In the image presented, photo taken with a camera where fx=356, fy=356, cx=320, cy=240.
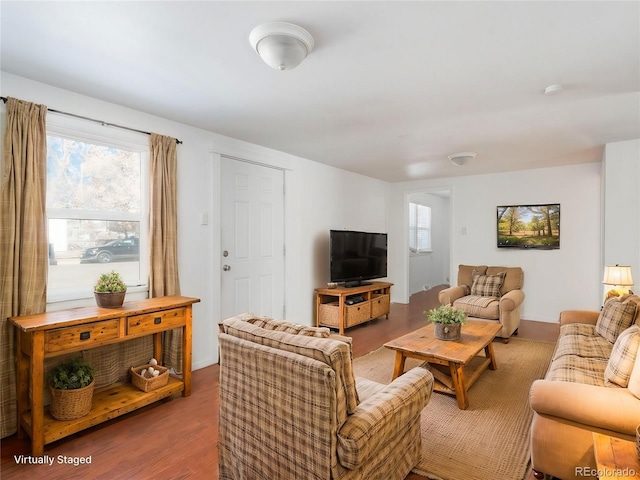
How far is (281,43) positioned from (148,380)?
2.51 metres

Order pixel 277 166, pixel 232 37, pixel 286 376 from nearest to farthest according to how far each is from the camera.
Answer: pixel 286 376 → pixel 232 37 → pixel 277 166

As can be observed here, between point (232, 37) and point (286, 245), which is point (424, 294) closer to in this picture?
point (286, 245)

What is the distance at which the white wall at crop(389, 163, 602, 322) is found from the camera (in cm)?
503

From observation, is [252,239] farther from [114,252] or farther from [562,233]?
[562,233]

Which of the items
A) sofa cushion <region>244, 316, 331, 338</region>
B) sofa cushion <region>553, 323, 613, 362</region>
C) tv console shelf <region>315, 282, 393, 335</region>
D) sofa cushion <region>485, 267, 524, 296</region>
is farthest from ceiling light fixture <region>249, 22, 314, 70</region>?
sofa cushion <region>485, 267, 524, 296</region>

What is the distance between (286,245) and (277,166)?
39.5 inches

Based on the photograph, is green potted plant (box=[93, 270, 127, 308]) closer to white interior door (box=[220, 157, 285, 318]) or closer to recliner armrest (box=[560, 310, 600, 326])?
white interior door (box=[220, 157, 285, 318])

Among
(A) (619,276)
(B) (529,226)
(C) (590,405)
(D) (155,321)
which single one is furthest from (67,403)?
(B) (529,226)

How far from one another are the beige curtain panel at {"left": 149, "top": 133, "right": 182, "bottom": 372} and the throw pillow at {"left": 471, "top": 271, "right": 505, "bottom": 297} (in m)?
3.88

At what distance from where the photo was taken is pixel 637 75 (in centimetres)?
234

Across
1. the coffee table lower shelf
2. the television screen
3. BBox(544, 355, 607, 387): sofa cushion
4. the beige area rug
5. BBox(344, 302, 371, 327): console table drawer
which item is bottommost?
the beige area rug

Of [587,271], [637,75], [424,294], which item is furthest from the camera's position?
[424,294]

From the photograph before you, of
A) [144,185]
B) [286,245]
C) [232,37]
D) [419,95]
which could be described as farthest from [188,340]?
[419,95]

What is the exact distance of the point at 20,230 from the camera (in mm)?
2365
